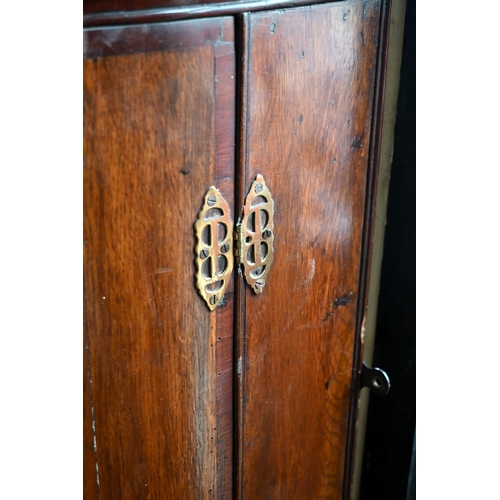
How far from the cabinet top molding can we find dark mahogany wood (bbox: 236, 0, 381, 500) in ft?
0.11

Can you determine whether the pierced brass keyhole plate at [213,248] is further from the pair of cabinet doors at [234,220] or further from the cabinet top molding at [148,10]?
the cabinet top molding at [148,10]

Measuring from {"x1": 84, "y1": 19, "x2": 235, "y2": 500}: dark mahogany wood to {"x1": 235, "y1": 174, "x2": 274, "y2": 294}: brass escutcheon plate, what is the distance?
0.04 m

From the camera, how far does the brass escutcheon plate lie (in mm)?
935

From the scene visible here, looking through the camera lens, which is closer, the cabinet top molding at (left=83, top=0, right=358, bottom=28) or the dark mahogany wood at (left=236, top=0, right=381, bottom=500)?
the cabinet top molding at (left=83, top=0, right=358, bottom=28)

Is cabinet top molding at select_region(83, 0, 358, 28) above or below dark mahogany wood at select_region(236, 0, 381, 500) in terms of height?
above

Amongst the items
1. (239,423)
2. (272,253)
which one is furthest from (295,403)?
(272,253)

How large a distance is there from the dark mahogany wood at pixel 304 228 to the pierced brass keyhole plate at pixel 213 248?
0.05m

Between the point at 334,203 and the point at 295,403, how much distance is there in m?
0.32

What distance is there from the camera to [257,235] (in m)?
0.96

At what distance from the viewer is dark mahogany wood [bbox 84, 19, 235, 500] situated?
769 millimetres

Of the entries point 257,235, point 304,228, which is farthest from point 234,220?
point 304,228

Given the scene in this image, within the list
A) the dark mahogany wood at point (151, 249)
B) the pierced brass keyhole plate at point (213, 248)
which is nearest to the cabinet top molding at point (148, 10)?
the dark mahogany wood at point (151, 249)

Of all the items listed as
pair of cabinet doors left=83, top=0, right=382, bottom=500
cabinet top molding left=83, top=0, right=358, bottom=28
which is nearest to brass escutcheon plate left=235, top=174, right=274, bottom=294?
pair of cabinet doors left=83, top=0, right=382, bottom=500

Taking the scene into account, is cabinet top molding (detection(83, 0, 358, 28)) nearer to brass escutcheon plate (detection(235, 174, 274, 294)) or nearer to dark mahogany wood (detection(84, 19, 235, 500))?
dark mahogany wood (detection(84, 19, 235, 500))
